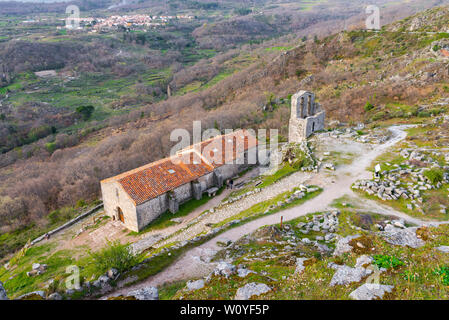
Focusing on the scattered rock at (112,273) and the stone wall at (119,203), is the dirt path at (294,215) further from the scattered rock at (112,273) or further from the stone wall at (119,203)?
the stone wall at (119,203)

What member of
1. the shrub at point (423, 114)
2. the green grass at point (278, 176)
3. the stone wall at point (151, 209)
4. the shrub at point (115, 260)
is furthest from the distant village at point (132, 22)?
the shrub at point (115, 260)

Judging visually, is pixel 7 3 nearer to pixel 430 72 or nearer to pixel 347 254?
pixel 430 72

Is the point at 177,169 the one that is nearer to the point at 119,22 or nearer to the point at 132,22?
the point at 119,22

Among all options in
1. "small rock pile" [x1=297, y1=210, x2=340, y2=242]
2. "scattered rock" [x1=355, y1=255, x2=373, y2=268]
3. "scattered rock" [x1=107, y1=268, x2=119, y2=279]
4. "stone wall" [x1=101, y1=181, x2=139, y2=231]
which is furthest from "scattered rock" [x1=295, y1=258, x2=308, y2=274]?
"stone wall" [x1=101, y1=181, x2=139, y2=231]

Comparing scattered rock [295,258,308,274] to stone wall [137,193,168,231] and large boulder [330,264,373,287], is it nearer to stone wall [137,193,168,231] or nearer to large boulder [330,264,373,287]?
large boulder [330,264,373,287]

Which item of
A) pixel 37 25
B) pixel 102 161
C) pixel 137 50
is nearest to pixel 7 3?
pixel 37 25
